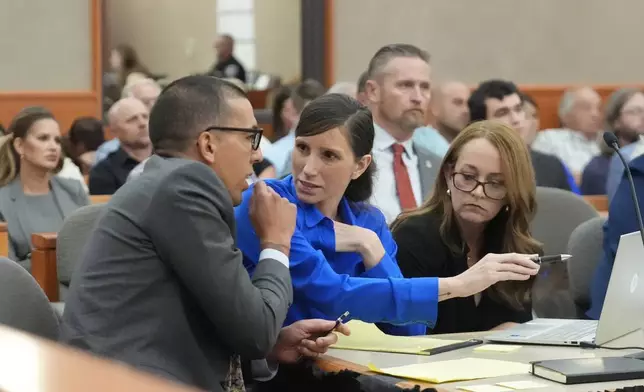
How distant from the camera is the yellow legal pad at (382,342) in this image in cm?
273

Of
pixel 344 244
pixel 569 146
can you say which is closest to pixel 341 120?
pixel 344 244

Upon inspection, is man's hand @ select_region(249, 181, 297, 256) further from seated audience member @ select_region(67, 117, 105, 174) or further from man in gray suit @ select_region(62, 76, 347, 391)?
seated audience member @ select_region(67, 117, 105, 174)

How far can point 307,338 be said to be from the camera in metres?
2.67

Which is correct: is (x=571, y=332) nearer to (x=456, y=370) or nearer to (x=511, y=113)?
(x=456, y=370)

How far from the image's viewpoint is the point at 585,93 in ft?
30.3

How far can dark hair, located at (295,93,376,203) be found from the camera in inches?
118

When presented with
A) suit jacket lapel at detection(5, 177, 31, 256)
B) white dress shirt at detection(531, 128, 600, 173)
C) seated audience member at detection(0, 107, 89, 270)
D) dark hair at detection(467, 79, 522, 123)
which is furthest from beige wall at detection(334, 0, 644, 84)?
suit jacket lapel at detection(5, 177, 31, 256)

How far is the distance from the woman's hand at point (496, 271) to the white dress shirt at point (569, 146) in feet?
19.7

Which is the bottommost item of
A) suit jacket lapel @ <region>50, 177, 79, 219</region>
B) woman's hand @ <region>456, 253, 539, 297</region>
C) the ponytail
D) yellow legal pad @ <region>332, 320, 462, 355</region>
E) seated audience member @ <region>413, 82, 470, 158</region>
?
yellow legal pad @ <region>332, 320, 462, 355</region>

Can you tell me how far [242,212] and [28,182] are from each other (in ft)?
10.3

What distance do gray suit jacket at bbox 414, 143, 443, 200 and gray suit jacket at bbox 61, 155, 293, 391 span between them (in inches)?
100

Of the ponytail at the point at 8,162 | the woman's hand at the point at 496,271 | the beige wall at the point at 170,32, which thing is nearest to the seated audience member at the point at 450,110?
the ponytail at the point at 8,162

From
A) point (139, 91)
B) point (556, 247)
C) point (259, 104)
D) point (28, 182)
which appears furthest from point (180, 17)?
point (556, 247)

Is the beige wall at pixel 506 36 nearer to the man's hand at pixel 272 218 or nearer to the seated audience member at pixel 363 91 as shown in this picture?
the seated audience member at pixel 363 91
